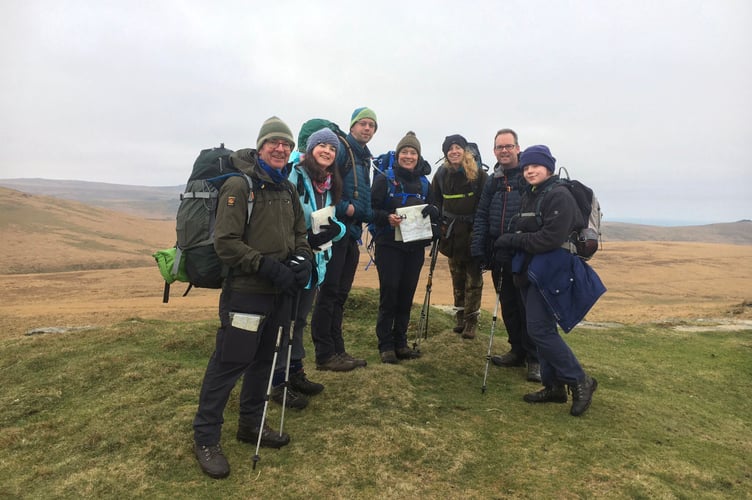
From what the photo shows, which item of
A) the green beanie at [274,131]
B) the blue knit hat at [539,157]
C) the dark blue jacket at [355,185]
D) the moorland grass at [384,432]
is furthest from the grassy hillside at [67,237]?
the blue knit hat at [539,157]

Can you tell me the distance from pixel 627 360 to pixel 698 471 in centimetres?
393

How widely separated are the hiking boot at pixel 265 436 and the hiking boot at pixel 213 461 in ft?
0.96

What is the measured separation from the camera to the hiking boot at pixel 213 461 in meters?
3.22

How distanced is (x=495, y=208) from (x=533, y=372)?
Result: 2.04 metres

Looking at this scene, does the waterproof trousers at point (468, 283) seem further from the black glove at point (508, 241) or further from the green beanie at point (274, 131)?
the green beanie at point (274, 131)

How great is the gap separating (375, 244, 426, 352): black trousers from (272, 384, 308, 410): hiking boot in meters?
1.53

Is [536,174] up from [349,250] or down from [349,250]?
up

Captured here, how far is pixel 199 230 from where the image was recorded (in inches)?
128

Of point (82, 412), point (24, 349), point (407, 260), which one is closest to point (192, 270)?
point (82, 412)

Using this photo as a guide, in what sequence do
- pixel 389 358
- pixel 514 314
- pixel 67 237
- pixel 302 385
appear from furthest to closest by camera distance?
pixel 67 237 → pixel 514 314 → pixel 389 358 → pixel 302 385

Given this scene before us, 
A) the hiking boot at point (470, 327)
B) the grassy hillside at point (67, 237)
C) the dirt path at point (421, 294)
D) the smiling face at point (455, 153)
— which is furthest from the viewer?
the grassy hillside at point (67, 237)

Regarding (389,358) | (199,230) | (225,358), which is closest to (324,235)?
(199,230)

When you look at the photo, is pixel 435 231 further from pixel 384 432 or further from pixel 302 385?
pixel 384 432

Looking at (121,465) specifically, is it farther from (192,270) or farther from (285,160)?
(285,160)
